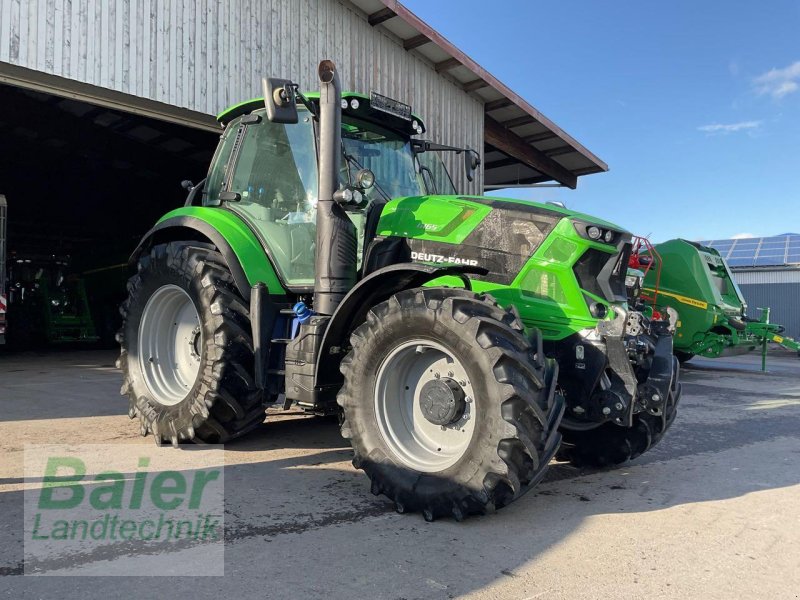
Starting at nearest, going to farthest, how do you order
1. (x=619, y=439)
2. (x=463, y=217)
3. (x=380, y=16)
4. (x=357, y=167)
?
(x=463, y=217) → (x=619, y=439) → (x=357, y=167) → (x=380, y=16)

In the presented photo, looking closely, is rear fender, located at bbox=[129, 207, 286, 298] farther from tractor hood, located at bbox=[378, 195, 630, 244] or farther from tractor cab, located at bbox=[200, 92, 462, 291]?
tractor hood, located at bbox=[378, 195, 630, 244]

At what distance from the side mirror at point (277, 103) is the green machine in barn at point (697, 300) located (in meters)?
8.59

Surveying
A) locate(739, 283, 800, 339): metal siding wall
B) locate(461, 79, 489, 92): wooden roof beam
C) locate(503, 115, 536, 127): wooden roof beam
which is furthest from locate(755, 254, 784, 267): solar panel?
locate(461, 79, 489, 92): wooden roof beam

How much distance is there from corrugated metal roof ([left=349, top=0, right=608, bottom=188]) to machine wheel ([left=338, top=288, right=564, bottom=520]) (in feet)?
25.6

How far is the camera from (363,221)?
4.32 metres

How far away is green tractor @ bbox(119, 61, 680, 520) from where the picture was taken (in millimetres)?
3229

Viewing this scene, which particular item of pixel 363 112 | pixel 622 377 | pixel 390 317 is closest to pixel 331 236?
pixel 390 317

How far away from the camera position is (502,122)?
1389cm

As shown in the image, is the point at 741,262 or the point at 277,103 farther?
the point at 741,262

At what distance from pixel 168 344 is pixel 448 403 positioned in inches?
115

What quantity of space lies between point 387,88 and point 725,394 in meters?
7.11

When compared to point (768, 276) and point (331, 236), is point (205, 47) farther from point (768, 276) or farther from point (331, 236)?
point (768, 276)

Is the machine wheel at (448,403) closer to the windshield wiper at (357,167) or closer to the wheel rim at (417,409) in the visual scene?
the wheel rim at (417,409)

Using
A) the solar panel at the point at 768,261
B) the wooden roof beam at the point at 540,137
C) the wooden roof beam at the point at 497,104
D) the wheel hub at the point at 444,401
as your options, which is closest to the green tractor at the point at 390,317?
the wheel hub at the point at 444,401
